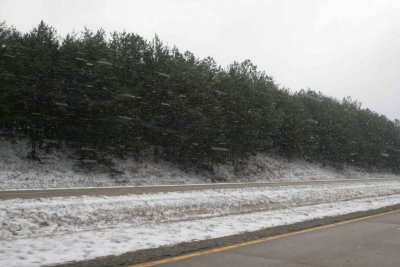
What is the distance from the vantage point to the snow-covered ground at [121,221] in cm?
768

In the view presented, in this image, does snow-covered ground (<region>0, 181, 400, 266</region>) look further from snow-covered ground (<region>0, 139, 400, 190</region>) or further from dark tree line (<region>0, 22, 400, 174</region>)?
dark tree line (<region>0, 22, 400, 174</region>)

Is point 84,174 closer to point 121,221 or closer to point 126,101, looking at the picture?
point 126,101

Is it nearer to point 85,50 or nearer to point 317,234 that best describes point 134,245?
point 317,234

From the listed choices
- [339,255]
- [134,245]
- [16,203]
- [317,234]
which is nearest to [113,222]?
[16,203]

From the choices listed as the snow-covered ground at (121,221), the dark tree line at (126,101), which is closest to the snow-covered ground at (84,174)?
the dark tree line at (126,101)

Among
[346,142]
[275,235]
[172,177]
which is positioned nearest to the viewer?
[275,235]

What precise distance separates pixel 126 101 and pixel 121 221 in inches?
786

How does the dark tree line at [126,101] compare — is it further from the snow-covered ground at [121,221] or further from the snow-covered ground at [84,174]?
the snow-covered ground at [121,221]

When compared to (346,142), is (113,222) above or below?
below

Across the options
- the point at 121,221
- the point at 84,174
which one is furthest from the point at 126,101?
the point at 121,221

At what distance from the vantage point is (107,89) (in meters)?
30.7

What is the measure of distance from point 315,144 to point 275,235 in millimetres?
49899

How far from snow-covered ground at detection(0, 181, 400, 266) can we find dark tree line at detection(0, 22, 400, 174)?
1383 centimetres

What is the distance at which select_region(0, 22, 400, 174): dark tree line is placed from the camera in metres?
28.5
